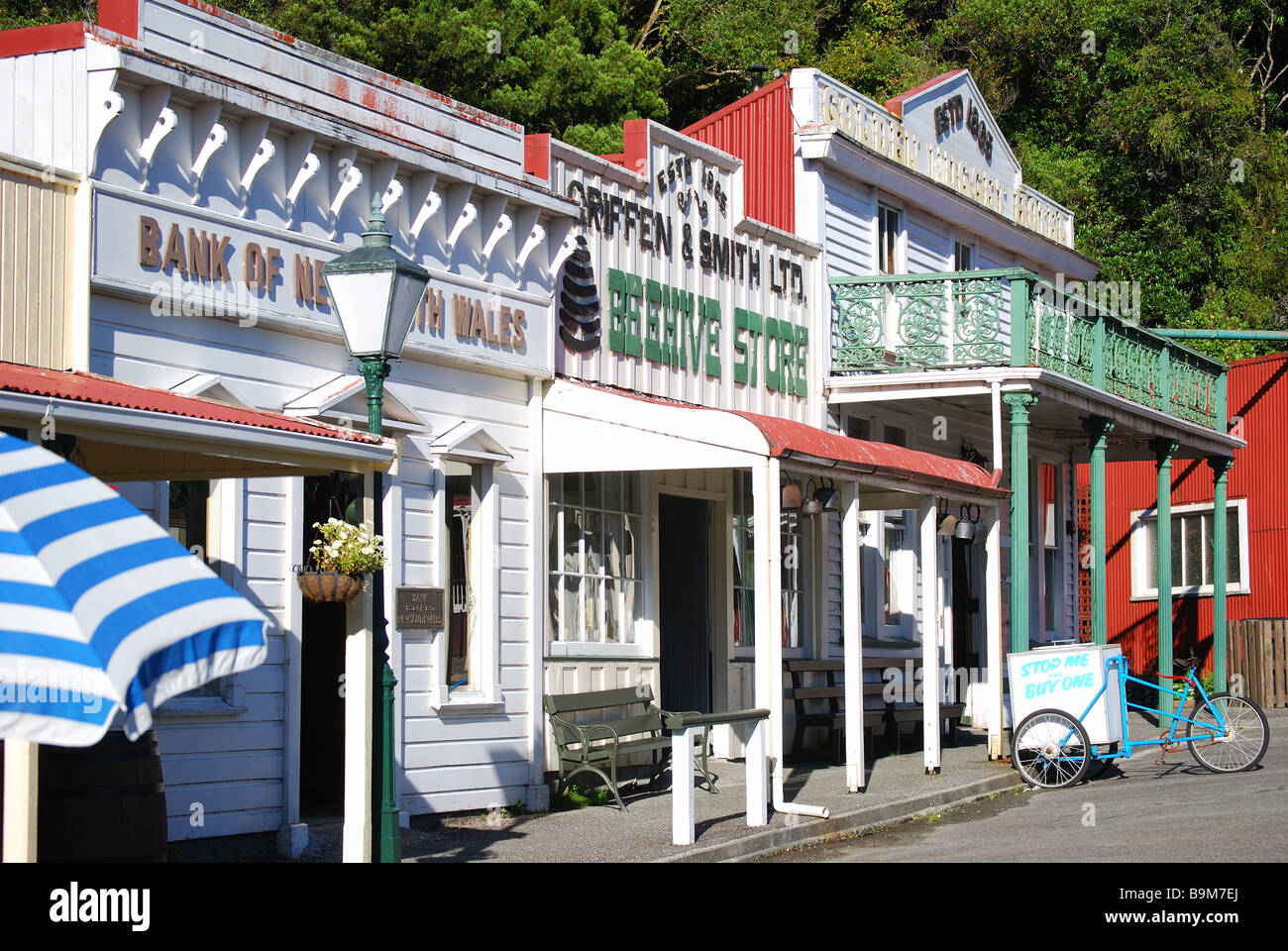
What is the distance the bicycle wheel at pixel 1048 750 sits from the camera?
13.4 m

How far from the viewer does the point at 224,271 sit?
384 inches

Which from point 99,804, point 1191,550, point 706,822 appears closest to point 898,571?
point 706,822

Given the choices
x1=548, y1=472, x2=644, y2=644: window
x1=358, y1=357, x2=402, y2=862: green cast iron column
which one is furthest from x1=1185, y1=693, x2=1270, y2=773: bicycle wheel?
x1=358, y1=357, x2=402, y2=862: green cast iron column

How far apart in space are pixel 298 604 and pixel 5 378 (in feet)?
11.7

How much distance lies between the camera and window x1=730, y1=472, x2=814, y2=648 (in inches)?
619

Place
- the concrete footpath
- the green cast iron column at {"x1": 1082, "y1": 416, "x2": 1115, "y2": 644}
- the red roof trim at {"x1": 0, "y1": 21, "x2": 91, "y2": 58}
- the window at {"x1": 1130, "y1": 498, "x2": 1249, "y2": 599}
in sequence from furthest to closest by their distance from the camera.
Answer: the window at {"x1": 1130, "y1": 498, "x2": 1249, "y2": 599} → the green cast iron column at {"x1": 1082, "y1": 416, "x2": 1115, "y2": 644} → the concrete footpath → the red roof trim at {"x1": 0, "y1": 21, "x2": 91, "y2": 58}

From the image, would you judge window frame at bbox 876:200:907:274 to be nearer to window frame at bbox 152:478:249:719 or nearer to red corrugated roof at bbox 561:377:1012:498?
red corrugated roof at bbox 561:377:1012:498

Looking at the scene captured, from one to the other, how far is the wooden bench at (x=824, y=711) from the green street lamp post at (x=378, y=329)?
781cm

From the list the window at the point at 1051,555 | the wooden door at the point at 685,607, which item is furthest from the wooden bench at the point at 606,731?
the window at the point at 1051,555

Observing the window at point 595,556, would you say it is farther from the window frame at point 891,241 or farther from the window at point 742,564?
the window frame at point 891,241

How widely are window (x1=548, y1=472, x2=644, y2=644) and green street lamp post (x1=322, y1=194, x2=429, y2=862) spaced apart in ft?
15.2

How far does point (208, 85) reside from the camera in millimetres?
9609

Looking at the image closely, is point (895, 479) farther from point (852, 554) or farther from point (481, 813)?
point (481, 813)
